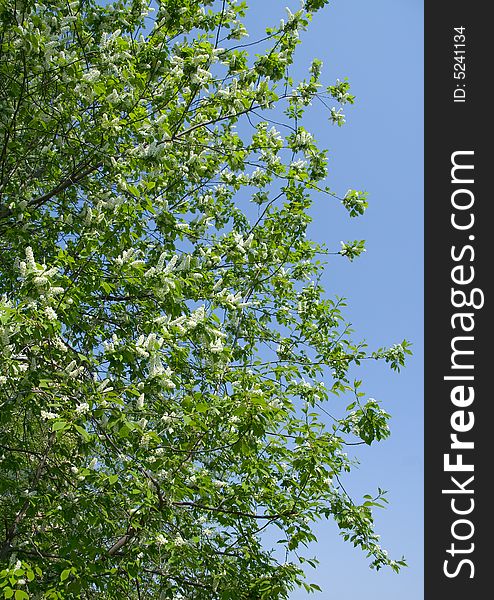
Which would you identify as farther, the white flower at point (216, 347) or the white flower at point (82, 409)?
the white flower at point (216, 347)

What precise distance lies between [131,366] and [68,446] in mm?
1312

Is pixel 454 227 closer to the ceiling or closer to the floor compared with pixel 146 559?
closer to the ceiling

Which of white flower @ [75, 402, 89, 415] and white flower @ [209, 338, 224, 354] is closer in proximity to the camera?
white flower @ [75, 402, 89, 415]

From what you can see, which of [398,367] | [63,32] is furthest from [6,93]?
[398,367]

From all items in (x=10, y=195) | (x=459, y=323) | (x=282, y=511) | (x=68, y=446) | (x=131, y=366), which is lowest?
(x=282, y=511)

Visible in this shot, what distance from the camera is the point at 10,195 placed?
661 cm

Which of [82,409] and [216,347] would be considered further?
[216,347]

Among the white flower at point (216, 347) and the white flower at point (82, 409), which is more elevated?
the white flower at point (216, 347)

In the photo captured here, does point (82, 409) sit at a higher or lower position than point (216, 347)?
lower

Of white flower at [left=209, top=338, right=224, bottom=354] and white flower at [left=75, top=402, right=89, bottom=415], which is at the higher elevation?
white flower at [left=209, top=338, right=224, bottom=354]

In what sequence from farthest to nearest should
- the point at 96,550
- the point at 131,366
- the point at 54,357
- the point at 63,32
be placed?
1. the point at 63,32
2. the point at 131,366
3. the point at 54,357
4. the point at 96,550

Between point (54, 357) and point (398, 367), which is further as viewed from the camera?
point (398, 367)

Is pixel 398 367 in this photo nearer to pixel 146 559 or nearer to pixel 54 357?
pixel 146 559

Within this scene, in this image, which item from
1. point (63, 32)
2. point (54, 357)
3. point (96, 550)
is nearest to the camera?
point (96, 550)
